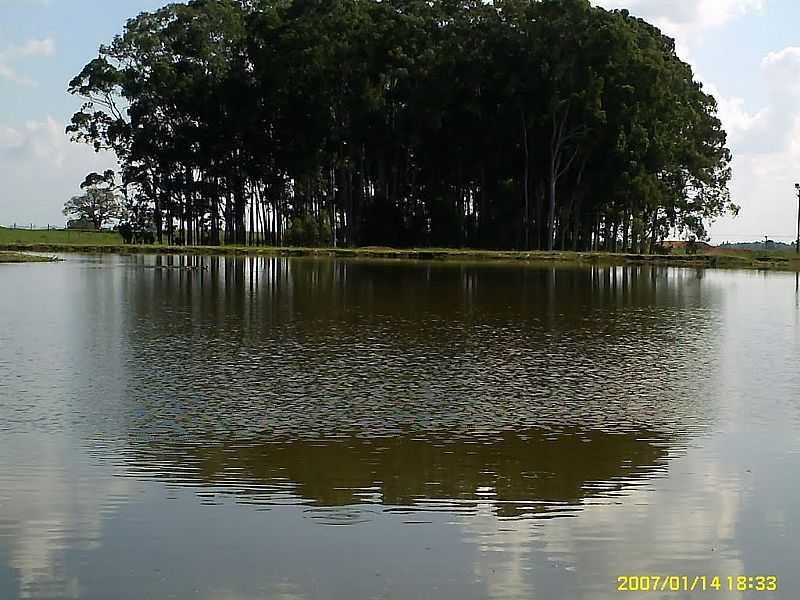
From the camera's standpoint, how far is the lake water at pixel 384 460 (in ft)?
23.0

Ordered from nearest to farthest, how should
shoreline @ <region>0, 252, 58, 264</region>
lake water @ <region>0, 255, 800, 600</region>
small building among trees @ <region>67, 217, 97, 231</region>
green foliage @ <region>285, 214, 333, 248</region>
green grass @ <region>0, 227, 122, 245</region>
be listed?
lake water @ <region>0, 255, 800, 600</region> → shoreline @ <region>0, 252, 58, 264</region> → green foliage @ <region>285, 214, 333, 248</region> → green grass @ <region>0, 227, 122, 245</region> → small building among trees @ <region>67, 217, 97, 231</region>

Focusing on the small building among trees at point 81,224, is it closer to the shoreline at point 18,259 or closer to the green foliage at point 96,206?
the green foliage at point 96,206

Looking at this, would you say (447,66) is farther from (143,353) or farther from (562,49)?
(143,353)

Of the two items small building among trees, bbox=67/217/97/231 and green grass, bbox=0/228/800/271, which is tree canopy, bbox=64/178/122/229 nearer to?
small building among trees, bbox=67/217/97/231

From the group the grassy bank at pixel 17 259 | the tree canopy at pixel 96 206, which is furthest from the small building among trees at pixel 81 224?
the grassy bank at pixel 17 259

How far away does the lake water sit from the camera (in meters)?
7.02

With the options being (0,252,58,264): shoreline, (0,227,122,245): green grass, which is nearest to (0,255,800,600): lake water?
(0,252,58,264): shoreline

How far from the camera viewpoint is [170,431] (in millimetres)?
10844

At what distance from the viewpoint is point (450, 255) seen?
64.0 m

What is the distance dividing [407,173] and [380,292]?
44.3m

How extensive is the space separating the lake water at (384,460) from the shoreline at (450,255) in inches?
1659
